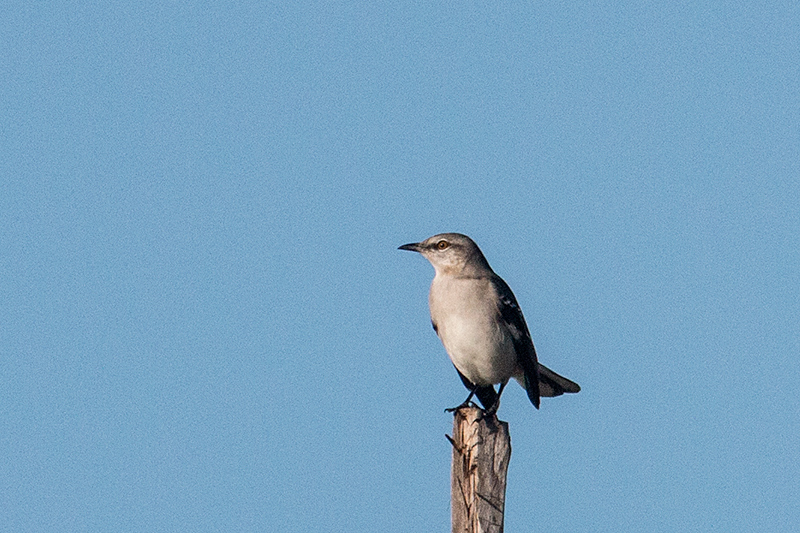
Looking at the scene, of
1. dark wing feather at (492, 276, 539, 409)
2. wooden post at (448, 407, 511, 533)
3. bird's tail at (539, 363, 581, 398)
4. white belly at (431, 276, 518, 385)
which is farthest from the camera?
bird's tail at (539, 363, 581, 398)

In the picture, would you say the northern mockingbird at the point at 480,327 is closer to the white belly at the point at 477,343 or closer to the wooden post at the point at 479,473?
the white belly at the point at 477,343

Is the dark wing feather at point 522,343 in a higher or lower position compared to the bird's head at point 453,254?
lower

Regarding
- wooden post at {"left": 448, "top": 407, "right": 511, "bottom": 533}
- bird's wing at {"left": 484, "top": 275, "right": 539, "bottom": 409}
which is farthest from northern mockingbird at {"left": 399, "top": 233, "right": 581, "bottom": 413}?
wooden post at {"left": 448, "top": 407, "right": 511, "bottom": 533}

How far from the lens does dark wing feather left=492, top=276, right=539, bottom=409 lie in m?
11.0

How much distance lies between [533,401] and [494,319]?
0.82m

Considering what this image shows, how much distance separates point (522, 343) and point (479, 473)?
3.69 meters

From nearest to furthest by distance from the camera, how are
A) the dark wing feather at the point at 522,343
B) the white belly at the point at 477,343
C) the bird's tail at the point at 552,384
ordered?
the white belly at the point at 477,343, the dark wing feather at the point at 522,343, the bird's tail at the point at 552,384

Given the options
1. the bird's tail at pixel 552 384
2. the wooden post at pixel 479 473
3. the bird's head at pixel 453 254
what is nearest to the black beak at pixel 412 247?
the bird's head at pixel 453 254

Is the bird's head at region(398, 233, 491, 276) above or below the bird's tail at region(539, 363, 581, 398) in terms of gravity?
above

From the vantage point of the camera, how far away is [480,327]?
10.8 meters

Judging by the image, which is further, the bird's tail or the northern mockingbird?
the bird's tail

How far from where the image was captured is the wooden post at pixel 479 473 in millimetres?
7270

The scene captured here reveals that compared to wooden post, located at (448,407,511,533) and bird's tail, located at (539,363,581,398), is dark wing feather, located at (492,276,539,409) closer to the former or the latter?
bird's tail, located at (539,363,581,398)

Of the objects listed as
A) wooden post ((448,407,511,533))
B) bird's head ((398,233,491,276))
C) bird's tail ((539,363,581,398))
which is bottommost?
wooden post ((448,407,511,533))
